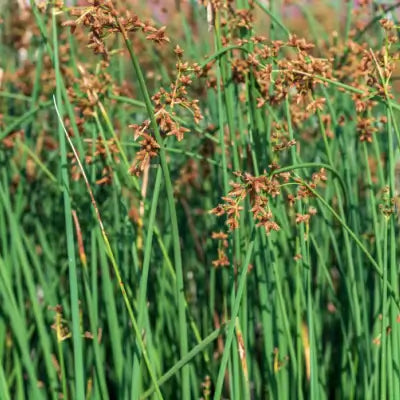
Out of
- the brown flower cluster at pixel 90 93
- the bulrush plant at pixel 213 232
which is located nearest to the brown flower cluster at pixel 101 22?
the bulrush plant at pixel 213 232

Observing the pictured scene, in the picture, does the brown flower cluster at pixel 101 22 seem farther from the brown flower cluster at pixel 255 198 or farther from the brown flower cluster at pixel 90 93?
the brown flower cluster at pixel 90 93

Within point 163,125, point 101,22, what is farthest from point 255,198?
point 101,22

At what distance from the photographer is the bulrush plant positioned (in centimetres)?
141

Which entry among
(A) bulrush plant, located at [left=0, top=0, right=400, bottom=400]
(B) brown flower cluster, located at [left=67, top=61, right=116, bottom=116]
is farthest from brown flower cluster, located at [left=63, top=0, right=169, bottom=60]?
(B) brown flower cluster, located at [left=67, top=61, right=116, bottom=116]

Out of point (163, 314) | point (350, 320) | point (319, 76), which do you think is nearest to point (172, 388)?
point (163, 314)

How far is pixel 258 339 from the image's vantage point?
2.26 metres

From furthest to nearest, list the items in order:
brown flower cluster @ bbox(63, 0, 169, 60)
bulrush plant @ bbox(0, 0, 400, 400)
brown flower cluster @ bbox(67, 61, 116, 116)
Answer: brown flower cluster @ bbox(67, 61, 116, 116) → bulrush plant @ bbox(0, 0, 400, 400) → brown flower cluster @ bbox(63, 0, 169, 60)

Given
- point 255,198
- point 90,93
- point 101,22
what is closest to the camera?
point 101,22

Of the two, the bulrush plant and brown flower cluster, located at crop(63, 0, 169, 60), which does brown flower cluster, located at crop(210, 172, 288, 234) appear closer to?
the bulrush plant

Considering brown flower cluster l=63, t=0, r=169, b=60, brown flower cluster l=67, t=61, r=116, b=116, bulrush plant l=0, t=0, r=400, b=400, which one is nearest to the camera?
brown flower cluster l=63, t=0, r=169, b=60

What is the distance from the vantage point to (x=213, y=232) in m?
1.79

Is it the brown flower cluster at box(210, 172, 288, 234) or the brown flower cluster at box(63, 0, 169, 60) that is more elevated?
the brown flower cluster at box(63, 0, 169, 60)

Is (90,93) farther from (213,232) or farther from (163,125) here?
(163,125)

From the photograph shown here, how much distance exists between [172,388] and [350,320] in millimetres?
448
